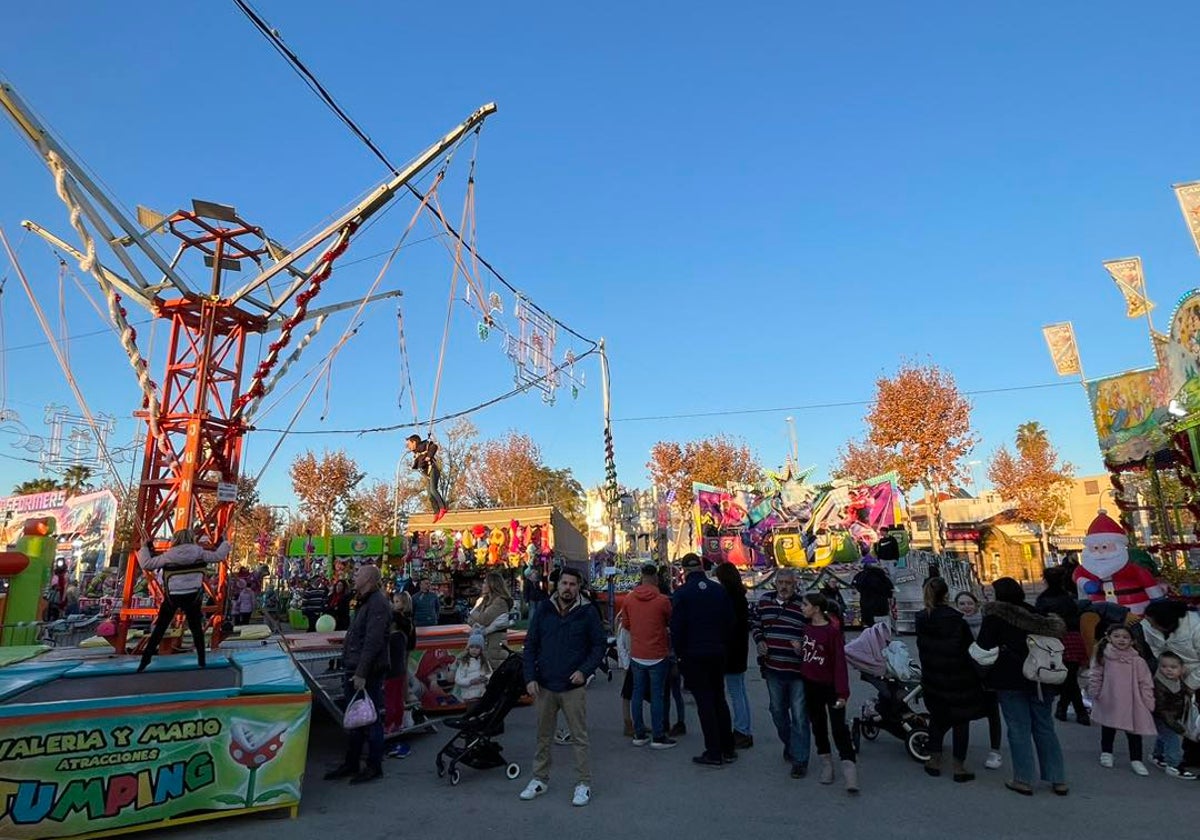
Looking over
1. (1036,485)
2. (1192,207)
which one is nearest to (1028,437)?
(1036,485)

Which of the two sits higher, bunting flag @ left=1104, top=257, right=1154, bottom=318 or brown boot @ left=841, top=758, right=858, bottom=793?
bunting flag @ left=1104, top=257, right=1154, bottom=318

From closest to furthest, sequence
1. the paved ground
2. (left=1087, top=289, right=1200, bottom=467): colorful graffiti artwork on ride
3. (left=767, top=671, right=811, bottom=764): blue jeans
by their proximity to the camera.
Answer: the paved ground
(left=767, top=671, right=811, bottom=764): blue jeans
(left=1087, top=289, right=1200, bottom=467): colorful graffiti artwork on ride

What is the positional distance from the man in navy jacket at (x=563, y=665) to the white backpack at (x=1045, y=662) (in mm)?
3236

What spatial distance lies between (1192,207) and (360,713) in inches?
573

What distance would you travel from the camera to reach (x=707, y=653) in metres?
6.09

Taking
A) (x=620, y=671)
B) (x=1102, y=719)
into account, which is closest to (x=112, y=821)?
(x=1102, y=719)

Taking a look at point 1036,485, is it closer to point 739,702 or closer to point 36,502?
point 739,702

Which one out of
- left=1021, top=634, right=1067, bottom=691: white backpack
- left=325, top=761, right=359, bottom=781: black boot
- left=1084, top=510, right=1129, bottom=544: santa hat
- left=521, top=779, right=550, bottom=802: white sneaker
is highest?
left=1084, top=510, right=1129, bottom=544: santa hat

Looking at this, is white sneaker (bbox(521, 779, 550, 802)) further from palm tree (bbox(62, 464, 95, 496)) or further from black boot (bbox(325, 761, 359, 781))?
palm tree (bbox(62, 464, 95, 496))

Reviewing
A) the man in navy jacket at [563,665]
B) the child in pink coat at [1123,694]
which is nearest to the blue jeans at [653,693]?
the man in navy jacket at [563,665]

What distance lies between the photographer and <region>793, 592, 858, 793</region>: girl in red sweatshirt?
544 cm

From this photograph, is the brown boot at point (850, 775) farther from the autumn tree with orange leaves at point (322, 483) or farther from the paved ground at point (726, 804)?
the autumn tree with orange leaves at point (322, 483)

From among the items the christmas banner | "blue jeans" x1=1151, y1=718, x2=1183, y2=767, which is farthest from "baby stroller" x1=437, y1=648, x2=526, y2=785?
the christmas banner

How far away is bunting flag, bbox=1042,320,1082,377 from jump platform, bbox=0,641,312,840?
2198 centimetres
